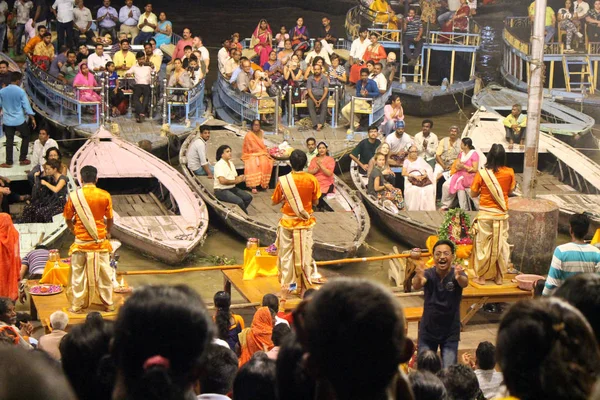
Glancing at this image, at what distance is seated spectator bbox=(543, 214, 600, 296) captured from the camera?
710 cm

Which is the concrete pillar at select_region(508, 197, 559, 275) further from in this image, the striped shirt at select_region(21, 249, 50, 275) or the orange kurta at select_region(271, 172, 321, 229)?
the striped shirt at select_region(21, 249, 50, 275)

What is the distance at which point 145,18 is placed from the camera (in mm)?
20016

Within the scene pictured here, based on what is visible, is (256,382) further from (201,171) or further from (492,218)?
(201,171)

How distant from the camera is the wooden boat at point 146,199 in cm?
1288

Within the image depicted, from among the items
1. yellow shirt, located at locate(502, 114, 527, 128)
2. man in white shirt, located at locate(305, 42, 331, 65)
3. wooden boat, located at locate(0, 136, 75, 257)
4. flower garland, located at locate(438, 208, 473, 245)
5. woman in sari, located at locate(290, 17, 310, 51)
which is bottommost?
wooden boat, located at locate(0, 136, 75, 257)

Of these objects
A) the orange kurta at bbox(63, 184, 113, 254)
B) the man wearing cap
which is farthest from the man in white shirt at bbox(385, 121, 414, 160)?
the orange kurta at bbox(63, 184, 113, 254)

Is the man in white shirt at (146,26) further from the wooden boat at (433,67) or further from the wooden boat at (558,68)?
the wooden boat at (558,68)

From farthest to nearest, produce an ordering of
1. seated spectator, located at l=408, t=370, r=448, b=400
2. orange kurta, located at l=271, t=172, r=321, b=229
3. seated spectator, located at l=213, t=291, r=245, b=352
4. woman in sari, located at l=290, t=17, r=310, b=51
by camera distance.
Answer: woman in sari, located at l=290, t=17, r=310, b=51
orange kurta, located at l=271, t=172, r=321, b=229
seated spectator, located at l=213, t=291, r=245, b=352
seated spectator, located at l=408, t=370, r=448, b=400

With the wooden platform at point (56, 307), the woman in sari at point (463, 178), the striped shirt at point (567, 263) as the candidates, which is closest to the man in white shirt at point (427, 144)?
the woman in sari at point (463, 178)

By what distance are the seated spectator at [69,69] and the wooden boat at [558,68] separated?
829 cm

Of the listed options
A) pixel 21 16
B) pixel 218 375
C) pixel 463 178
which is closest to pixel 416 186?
pixel 463 178

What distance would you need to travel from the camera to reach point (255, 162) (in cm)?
1435

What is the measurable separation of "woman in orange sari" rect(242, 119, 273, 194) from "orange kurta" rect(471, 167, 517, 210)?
15.5 ft

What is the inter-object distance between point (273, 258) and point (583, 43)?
1251 centimetres
